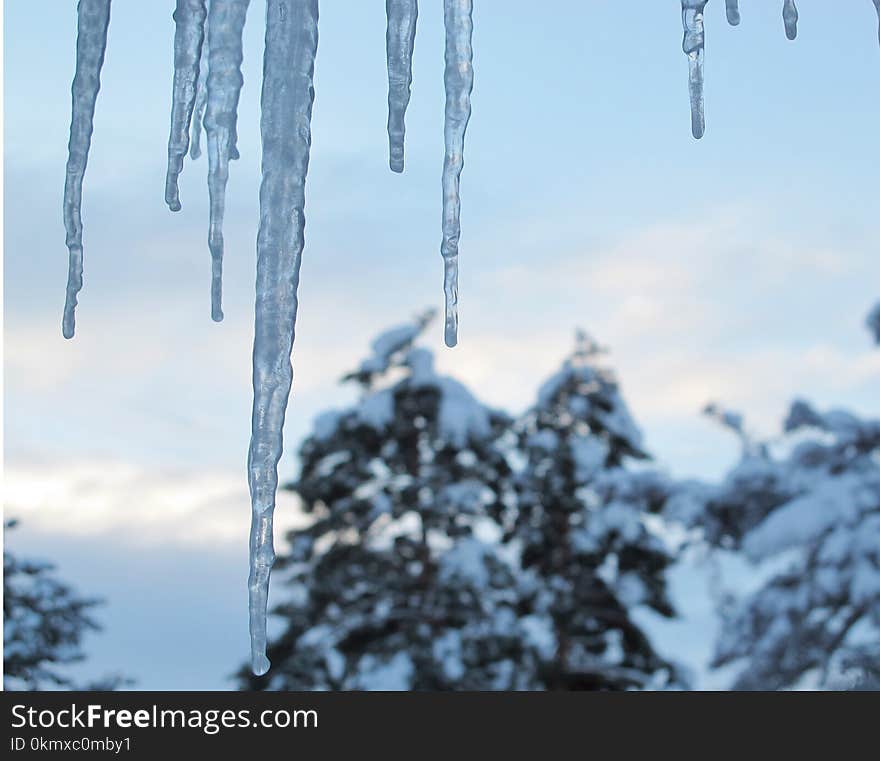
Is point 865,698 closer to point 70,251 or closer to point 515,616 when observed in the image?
point 515,616

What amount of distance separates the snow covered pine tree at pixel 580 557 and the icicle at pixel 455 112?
1003cm

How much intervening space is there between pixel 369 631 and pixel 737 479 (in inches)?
188

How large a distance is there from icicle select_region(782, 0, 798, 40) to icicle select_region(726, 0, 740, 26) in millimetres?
141

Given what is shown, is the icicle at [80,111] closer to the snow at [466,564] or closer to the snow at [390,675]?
the snow at [390,675]

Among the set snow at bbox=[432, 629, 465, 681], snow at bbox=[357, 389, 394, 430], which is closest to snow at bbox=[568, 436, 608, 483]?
snow at bbox=[357, 389, 394, 430]

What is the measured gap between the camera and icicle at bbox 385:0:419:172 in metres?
2.65

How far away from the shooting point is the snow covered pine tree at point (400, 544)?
11180 mm

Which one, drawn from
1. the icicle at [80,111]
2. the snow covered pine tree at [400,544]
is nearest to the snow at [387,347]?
the snow covered pine tree at [400,544]

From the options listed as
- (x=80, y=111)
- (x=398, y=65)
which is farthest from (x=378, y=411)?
Result: (x=398, y=65)

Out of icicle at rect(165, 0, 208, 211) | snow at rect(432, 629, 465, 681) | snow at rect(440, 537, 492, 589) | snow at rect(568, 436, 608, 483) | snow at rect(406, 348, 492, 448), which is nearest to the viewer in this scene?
icicle at rect(165, 0, 208, 211)

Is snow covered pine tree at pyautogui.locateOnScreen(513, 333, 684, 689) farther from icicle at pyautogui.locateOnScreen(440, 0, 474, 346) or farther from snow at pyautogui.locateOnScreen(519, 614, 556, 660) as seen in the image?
icicle at pyautogui.locateOnScreen(440, 0, 474, 346)

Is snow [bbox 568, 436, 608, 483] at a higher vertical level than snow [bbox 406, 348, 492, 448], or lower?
lower

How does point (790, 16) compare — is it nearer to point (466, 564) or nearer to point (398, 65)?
point (398, 65)

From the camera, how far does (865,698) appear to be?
740 cm
